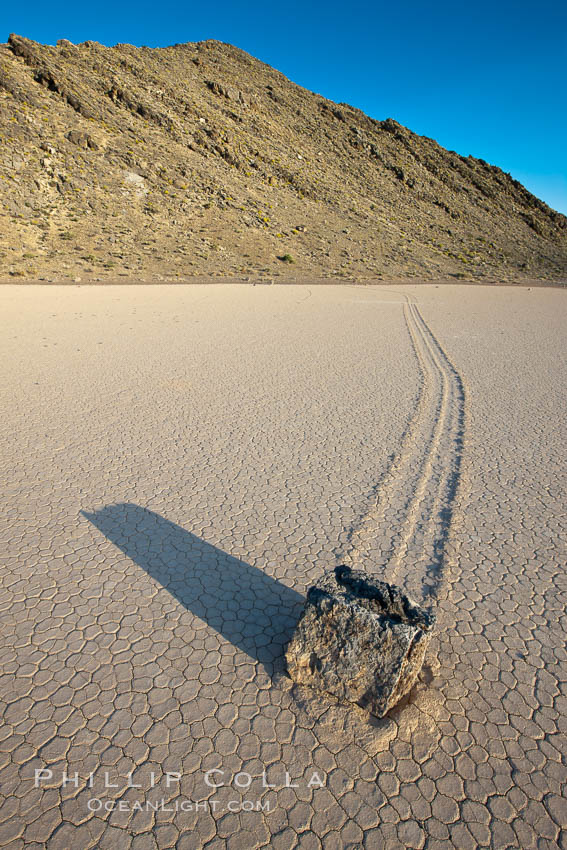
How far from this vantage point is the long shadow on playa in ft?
9.91

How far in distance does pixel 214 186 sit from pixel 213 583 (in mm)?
45302

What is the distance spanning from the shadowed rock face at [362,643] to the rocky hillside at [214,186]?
24.4 m

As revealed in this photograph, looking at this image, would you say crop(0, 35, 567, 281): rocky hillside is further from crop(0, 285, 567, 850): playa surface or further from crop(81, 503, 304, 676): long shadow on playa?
crop(81, 503, 304, 676): long shadow on playa

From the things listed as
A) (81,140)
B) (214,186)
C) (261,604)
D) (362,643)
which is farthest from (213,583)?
(214,186)

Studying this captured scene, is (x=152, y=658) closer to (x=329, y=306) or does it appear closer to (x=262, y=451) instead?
(x=262, y=451)

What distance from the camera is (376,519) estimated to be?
4.40 metres

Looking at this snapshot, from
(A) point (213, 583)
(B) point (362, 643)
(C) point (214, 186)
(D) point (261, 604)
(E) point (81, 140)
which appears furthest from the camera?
(C) point (214, 186)

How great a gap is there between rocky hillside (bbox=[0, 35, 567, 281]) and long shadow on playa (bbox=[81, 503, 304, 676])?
73.5ft

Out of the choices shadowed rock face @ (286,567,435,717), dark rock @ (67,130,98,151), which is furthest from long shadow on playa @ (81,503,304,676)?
dark rock @ (67,130,98,151)

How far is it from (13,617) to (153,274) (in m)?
26.3

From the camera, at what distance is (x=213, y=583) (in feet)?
11.4

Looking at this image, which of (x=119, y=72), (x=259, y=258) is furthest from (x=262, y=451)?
(x=119, y=72)

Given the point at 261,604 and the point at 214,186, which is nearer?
the point at 261,604

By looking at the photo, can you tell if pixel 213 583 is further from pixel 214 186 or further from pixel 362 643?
pixel 214 186
